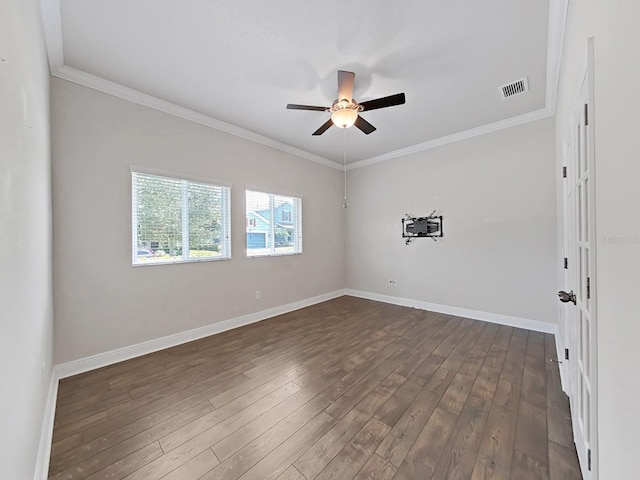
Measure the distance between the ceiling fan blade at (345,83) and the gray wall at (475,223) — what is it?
8.18ft

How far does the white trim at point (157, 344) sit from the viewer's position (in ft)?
8.32

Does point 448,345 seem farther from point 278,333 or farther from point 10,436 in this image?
point 10,436

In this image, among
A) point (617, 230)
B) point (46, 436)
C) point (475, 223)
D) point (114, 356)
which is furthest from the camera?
point (475, 223)

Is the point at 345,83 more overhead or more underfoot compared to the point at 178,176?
more overhead

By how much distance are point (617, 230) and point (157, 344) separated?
3.86m

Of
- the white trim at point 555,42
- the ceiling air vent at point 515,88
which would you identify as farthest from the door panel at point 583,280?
the ceiling air vent at point 515,88

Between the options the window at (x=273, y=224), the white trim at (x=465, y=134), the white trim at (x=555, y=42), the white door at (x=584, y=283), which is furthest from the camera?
the window at (x=273, y=224)

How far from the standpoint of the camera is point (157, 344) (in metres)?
3.05

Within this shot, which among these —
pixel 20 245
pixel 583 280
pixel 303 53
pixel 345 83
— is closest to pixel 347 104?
pixel 345 83

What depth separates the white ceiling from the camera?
6.32 feet

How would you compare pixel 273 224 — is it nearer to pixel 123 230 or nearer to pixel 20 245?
pixel 123 230

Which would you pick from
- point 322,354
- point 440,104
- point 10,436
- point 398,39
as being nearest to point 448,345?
point 322,354

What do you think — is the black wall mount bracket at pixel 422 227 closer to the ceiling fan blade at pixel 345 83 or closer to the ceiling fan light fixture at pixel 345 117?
the ceiling fan light fixture at pixel 345 117

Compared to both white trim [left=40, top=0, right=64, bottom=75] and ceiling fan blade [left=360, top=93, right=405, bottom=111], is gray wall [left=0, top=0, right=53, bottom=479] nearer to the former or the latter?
white trim [left=40, top=0, right=64, bottom=75]
